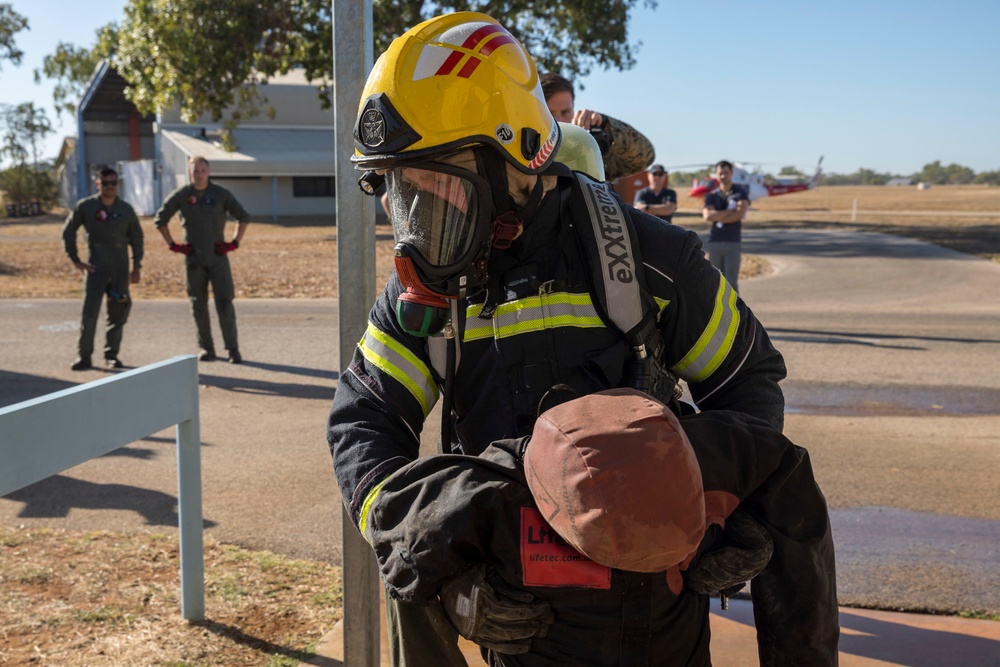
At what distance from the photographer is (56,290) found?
16703 millimetres

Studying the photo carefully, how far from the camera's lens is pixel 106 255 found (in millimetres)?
9953

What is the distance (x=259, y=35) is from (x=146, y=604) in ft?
58.9

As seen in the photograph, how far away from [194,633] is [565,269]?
8.32 ft

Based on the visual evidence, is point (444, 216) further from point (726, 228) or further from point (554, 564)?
point (726, 228)

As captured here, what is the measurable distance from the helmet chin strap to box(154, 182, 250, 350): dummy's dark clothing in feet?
27.7

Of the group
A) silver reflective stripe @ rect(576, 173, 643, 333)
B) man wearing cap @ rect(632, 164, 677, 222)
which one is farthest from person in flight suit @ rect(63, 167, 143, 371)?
silver reflective stripe @ rect(576, 173, 643, 333)

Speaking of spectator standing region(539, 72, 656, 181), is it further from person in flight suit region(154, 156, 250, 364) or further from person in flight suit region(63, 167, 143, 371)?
person in flight suit region(63, 167, 143, 371)

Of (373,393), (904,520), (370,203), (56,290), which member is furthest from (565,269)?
(56,290)

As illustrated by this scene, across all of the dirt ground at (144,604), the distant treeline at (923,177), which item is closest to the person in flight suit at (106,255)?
the dirt ground at (144,604)

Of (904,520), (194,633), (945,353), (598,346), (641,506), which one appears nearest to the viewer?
(641,506)

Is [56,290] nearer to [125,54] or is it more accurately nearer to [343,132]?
[125,54]

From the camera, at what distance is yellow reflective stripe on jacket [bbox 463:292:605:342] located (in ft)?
6.41

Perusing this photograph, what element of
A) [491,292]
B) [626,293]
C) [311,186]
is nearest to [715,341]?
[626,293]

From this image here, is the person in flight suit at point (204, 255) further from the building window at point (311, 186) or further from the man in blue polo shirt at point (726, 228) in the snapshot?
the building window at point (311, 186)
